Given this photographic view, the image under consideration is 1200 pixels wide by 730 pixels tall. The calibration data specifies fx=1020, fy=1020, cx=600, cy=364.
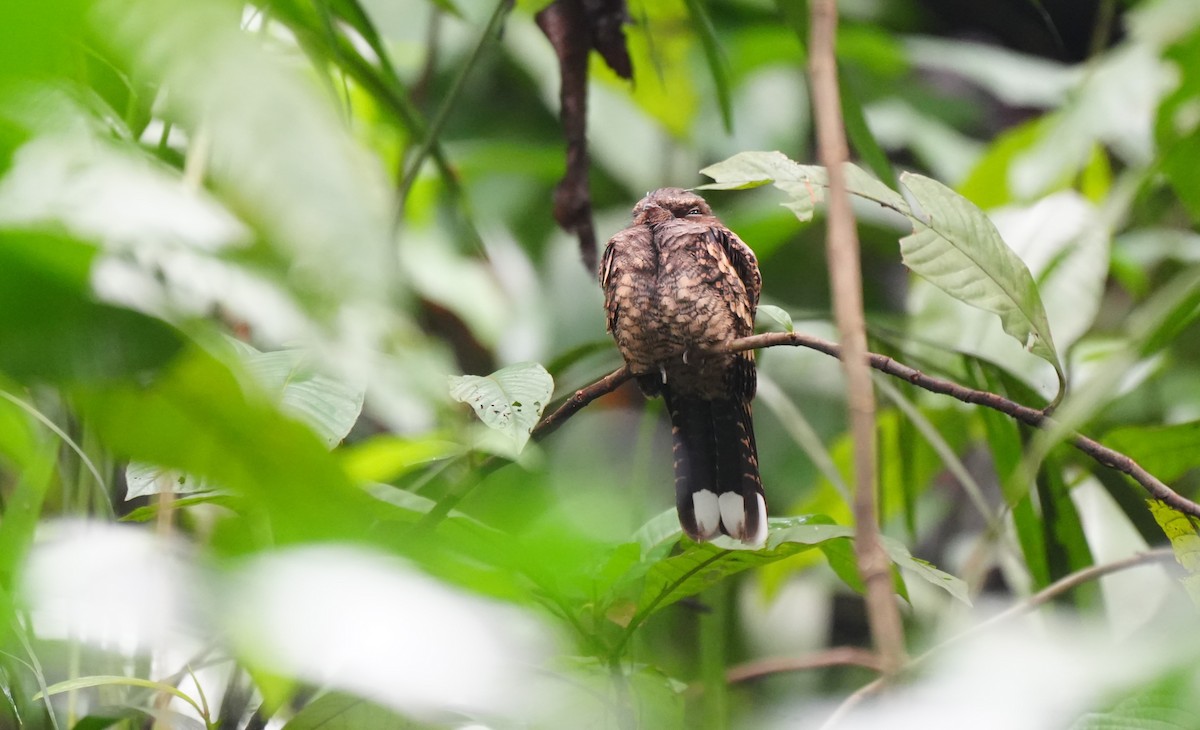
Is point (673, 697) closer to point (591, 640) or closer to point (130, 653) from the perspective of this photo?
point (591, 640)

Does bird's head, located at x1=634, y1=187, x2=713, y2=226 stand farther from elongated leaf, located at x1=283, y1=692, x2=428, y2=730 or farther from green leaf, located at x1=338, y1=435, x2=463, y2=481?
elongated leaf, located at x1=283, y1=692, x2=428, y2=730

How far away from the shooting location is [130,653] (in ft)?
4.83

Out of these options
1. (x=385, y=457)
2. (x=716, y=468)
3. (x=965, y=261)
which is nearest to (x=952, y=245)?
(x=965, y=261)

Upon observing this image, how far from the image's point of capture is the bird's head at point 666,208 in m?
1.99

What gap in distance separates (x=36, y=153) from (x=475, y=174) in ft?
11.2

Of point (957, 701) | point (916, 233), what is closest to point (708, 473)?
point (916, 233)

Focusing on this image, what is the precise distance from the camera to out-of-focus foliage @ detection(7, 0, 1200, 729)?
32cm

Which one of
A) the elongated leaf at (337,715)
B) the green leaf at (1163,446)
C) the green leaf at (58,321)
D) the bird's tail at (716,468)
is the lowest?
the elongated leaf at (337,715)

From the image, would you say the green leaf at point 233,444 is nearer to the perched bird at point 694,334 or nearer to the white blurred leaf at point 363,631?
the white blurred leaf at point 363,631

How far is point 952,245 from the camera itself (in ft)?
3.57

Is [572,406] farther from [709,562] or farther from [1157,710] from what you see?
[1157,710]

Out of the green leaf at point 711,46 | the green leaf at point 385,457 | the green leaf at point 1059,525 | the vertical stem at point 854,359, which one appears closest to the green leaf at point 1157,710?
the vertical stem at point 854,359

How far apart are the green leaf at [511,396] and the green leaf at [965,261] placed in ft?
1.38

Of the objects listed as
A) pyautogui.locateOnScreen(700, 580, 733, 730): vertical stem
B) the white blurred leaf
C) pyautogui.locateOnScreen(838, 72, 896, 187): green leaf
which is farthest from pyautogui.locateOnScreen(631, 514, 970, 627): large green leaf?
the white blurred leaf
